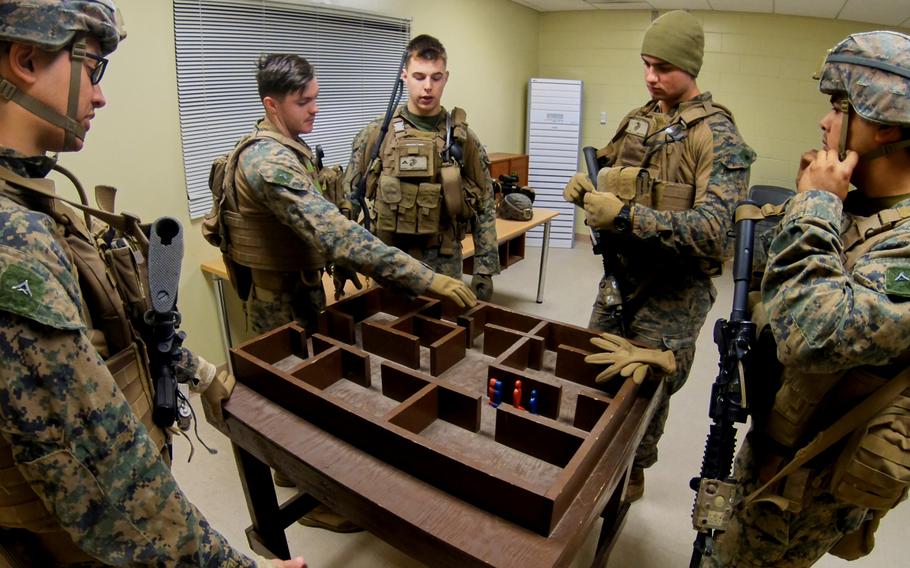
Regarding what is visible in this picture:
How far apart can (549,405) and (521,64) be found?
5291 mm

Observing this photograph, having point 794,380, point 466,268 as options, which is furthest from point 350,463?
point 466,268

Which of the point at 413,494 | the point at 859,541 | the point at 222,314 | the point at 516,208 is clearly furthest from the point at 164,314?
the point at 516,208

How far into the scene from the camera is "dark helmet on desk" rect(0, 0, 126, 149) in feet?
2.39

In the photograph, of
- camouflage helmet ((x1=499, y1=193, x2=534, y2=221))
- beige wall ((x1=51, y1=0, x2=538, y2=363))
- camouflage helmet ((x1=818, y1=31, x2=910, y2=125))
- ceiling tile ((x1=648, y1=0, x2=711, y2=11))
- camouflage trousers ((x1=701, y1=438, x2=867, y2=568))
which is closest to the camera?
camouflage helmet ((x1=818, y1=31, x2=910, y2=125))

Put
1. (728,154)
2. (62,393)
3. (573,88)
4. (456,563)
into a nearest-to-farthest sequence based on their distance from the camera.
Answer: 1. (62,393)
2. (456,563)
3. (728,154)
4. (573,88)

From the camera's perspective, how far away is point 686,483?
7.81 ft

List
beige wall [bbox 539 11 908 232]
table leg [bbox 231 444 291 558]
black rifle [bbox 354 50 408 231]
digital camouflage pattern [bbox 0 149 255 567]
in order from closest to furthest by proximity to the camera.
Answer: digital camouflage pattern [bbox 0 149 255 567] → table leg [bbox 231 444 291 558] → black rifle [bbox 354 50 408 231] → beige wall [bbox 539 11 908 232]

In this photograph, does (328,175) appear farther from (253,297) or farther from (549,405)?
(549,405)

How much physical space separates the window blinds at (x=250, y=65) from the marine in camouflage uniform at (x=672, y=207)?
2026mm

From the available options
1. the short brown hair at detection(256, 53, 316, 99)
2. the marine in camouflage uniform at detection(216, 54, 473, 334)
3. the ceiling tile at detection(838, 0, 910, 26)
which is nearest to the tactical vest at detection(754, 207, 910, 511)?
the marine in camouflage uniform at detection(216, 54, 473, 334)

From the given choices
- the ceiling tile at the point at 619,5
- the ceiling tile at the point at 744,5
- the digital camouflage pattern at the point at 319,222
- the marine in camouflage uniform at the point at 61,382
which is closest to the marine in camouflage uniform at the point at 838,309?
the digital camouflage pattern at the point at 319,222

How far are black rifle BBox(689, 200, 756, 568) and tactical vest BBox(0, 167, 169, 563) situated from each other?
4.14 ft

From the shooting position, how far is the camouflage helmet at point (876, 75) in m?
1.04

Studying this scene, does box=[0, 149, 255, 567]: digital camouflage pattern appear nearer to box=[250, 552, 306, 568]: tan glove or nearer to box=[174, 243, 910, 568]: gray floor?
box=[250, 552, 306, 568]: tan glove
